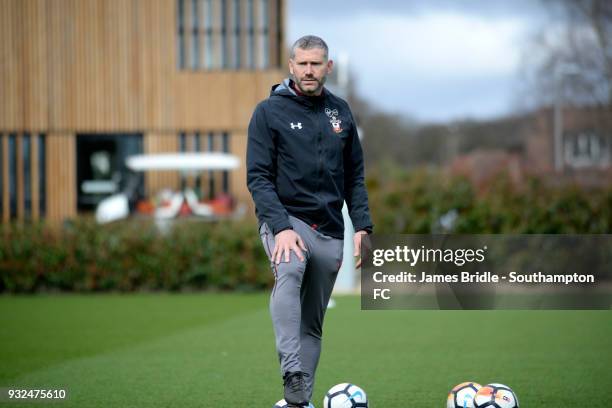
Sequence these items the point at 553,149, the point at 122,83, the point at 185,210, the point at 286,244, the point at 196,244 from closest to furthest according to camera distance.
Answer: the point at 286,244 → the point at 196,244 → the point at 185,210 → the point at 122,83 → the point at 553,149

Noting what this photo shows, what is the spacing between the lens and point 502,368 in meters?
8.54

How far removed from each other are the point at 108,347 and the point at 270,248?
17.0 ft

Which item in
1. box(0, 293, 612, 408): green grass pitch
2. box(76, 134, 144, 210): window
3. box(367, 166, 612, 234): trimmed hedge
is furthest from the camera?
box(76, 134, 144, 210): window

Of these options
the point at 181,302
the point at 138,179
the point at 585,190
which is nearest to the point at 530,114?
the point at 138,179

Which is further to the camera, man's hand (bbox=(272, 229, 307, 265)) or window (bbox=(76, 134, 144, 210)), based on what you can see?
window (bbox=(76, 134, 144, 210))

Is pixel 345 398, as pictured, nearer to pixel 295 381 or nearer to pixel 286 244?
pixel 295 381

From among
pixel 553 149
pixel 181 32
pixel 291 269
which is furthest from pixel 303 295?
pixel 553 149

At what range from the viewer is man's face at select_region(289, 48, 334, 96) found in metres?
5.55

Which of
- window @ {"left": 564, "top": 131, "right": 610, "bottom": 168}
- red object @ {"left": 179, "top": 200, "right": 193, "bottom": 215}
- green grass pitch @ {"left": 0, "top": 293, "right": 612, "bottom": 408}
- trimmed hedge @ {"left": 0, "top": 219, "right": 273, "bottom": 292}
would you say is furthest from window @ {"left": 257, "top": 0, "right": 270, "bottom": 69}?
window @ {"left": 564, "top": 131, "right": 610, "bottom": 168}

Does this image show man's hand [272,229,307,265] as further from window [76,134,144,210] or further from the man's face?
window [76,134,144,210]

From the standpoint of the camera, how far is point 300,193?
18.6 ft

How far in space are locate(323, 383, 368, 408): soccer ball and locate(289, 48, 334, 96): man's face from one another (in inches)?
70.4

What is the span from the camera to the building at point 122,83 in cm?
2861

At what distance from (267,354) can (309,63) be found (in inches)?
181
